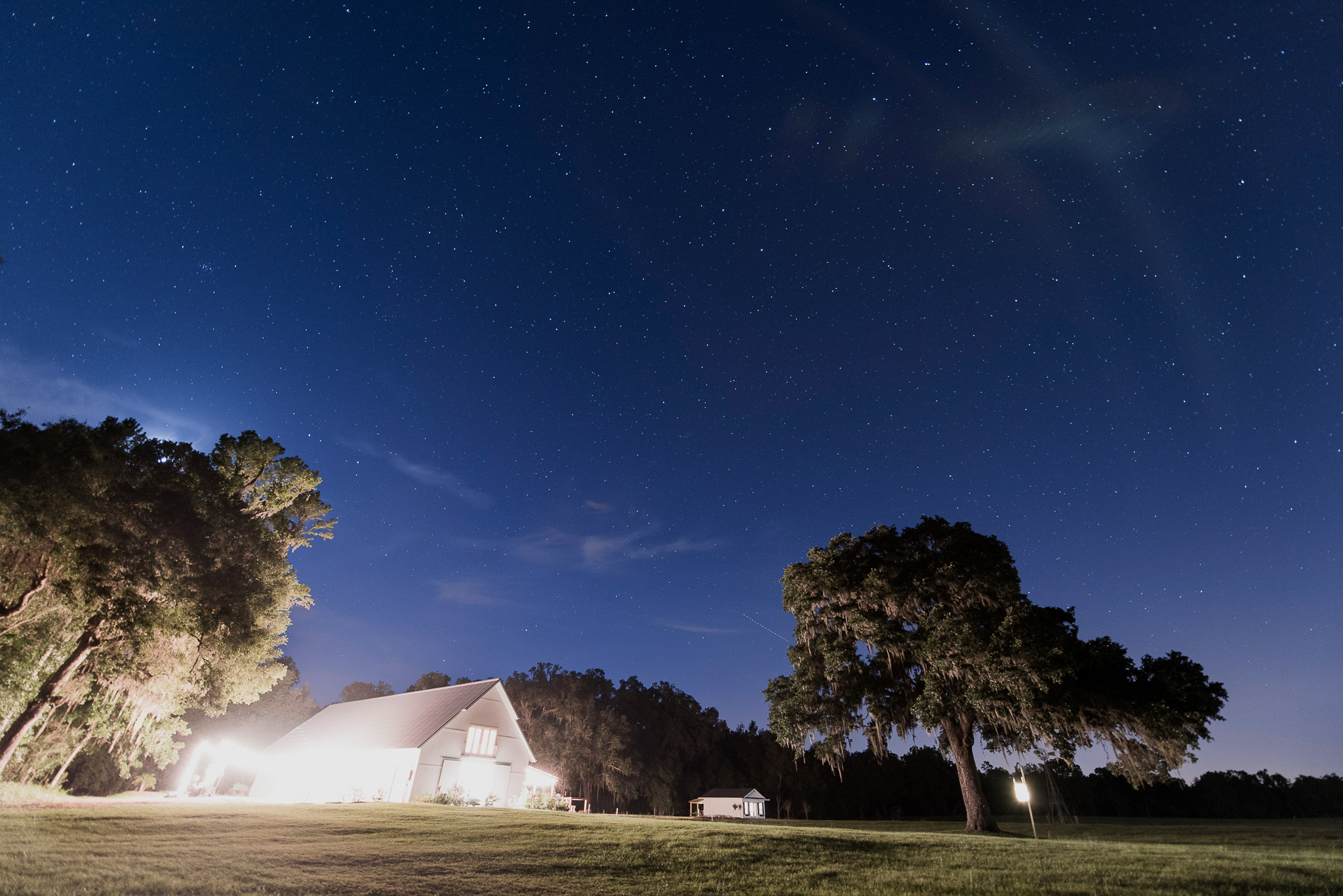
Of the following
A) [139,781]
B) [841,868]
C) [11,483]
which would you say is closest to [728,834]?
[841,868]

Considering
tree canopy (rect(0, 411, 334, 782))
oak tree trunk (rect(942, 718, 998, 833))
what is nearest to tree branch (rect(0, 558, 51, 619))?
tree canopy (rect(0, 411, 334, 782))

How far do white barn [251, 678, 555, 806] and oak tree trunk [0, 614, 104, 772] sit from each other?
54.2ft

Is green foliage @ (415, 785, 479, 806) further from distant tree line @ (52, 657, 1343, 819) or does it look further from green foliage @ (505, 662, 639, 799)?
green foliage @ (505, 662, 639, 799)

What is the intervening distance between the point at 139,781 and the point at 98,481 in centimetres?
4339

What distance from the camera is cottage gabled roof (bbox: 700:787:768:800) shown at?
61938 mm

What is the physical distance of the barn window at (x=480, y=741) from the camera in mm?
36125

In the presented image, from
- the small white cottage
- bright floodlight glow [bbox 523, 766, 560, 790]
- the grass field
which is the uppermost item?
bright floodlight glow [bbox 523, 766, 560, 790]

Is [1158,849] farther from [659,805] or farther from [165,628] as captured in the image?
[659,805]

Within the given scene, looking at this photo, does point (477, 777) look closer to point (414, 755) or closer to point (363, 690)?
point (414, 755)

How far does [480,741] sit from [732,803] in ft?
115

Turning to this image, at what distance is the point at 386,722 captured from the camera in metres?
40.1

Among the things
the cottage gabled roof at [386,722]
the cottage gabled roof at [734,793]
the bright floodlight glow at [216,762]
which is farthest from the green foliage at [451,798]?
the cottage gabled roof at [734,793]

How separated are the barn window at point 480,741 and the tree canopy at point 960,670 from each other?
19.1m

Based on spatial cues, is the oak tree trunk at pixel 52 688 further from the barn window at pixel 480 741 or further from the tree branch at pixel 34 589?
the barn window at pixel 480 741
